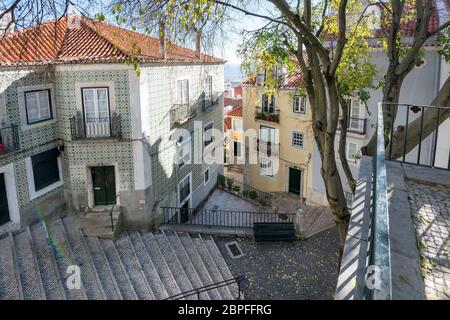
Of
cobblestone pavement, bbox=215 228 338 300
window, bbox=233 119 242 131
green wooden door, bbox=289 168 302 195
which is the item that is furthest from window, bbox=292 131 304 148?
window, bbox=233 119 242 131

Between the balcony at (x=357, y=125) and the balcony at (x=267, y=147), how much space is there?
5.50 meters

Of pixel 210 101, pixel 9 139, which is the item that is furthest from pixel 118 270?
pixel 210 101

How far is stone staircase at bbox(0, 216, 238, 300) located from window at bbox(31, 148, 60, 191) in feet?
5.08

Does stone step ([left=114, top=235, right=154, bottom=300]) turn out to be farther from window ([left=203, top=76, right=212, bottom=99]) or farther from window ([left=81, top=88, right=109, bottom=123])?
window ([left=203, top=76, right=212, bottom=99])

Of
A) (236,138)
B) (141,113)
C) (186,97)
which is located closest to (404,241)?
(141,113)

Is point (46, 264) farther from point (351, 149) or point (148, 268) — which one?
point (351, 149)

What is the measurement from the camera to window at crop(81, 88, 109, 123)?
13391 millimetres

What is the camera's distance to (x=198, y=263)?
1335 cm

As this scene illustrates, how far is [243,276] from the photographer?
1291cm

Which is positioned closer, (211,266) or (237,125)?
(211,266)

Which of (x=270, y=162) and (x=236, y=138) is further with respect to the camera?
(x=236, y=138)

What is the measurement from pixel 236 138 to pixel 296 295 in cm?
2221

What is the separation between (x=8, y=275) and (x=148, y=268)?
418 centimetres
